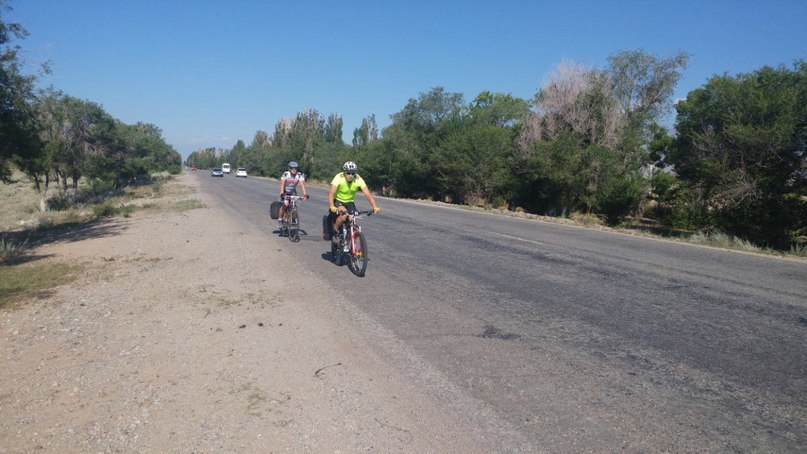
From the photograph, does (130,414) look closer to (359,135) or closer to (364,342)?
(364,342)

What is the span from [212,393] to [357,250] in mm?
4543

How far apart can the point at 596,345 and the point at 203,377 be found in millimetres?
3684

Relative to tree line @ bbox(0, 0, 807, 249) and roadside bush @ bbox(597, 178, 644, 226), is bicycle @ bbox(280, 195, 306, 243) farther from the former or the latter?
roadside bush @ bbox(597, 178, 644, 226)

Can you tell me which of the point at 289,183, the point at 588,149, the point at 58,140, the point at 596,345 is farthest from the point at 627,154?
the point at 58,140

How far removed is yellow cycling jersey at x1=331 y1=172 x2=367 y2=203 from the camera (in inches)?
346

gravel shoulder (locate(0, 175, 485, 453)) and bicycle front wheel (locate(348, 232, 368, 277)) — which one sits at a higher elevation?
bicycle front wheel (locate(348, 232, 368, 277))

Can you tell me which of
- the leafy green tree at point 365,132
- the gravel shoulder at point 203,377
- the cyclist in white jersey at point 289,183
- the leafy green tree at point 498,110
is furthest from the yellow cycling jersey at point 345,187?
the leafy green tree at point 365,132

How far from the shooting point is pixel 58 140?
32.2m

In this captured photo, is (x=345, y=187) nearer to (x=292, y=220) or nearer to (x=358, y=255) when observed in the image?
(x=358, y=255)

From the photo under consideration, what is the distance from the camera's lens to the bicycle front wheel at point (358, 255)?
810cm

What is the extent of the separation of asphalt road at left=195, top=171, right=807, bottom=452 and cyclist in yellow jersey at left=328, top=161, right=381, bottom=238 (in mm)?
1017

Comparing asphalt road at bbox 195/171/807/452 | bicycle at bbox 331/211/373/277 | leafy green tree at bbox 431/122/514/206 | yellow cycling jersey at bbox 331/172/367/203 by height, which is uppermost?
leafy green tree at bbox 431/122/514/206

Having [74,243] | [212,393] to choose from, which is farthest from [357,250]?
[74,243]

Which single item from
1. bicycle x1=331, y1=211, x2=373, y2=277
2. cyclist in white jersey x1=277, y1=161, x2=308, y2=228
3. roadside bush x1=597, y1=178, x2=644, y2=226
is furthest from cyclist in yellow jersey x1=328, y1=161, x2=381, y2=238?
roadside bush x1=597, y1=178, x2=644, y2=226
